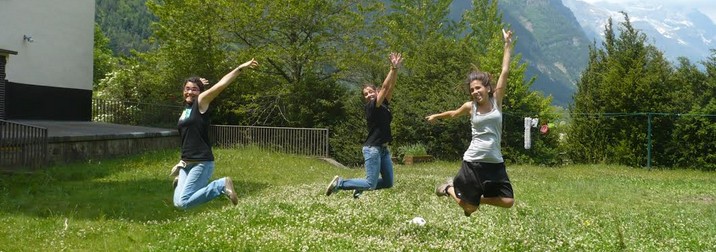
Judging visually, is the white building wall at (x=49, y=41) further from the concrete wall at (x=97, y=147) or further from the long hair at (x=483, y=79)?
the long hair at (x=483, y=79)

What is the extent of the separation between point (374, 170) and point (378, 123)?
745mm

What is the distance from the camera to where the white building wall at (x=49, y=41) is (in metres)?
27.8

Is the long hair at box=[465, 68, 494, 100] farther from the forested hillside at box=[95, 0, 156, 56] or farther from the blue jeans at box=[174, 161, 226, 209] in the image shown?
the forested hillside at box=[95, 0, 156, 56]

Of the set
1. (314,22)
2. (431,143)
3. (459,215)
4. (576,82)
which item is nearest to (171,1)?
(314,22)

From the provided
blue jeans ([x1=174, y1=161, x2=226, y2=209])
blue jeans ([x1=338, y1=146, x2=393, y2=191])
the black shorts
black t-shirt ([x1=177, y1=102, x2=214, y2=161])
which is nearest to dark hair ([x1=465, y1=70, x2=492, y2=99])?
the black shorts

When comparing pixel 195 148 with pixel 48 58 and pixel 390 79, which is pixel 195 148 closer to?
pixel 390 79

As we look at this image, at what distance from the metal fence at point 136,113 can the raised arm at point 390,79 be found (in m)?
24.5

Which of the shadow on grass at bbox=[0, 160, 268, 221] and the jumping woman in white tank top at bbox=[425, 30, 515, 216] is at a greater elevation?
the jumping woman in white tank top at bbox=[425, 30, 515, 216]

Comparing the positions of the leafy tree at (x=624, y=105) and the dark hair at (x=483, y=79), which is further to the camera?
the leafy tree at (x=624, y=105)

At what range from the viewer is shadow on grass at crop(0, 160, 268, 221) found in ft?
35.3

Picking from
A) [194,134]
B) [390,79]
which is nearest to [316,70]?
[390,79]

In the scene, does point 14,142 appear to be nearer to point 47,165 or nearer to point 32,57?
point 47,165

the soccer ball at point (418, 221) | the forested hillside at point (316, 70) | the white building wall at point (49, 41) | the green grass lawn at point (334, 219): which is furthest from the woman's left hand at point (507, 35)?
the white building wall at point (49, 41)

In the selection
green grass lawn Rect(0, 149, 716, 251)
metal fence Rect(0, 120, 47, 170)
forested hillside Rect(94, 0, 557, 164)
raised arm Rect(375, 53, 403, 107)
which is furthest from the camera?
forested hillside Rect(94, 0, 557, 164)
